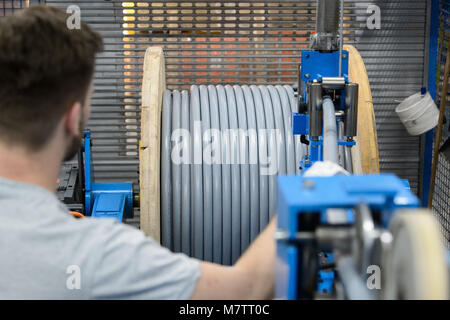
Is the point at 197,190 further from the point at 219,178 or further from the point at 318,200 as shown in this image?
the point at 318,200

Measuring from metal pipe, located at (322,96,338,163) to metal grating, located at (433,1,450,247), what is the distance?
2.94 m

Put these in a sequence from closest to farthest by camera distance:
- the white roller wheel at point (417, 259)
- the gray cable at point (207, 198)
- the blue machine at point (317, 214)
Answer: the white roller wheel at point (417, 259) → the blue machine at point (317, 214) → the gray cable at point (207, 198)

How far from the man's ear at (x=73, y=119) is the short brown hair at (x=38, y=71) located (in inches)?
0.7

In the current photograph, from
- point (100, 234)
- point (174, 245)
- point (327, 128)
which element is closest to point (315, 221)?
point (100, 234)

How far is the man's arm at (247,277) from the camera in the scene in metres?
1.52

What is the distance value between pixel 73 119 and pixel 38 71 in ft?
0.64

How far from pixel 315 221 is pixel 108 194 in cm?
255

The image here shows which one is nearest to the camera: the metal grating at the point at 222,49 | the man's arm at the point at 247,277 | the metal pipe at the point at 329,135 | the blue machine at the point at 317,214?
the blue machine at the point at 317,214

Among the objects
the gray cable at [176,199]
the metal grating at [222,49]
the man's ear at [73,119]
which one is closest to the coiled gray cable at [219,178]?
the gray cable at [176,199]

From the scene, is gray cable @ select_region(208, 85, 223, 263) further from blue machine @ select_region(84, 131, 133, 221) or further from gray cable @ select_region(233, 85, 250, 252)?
blue machine @ select_region(84, 131, 133, 221)

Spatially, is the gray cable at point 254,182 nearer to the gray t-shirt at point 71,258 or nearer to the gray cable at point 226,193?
the gray cable at point 226,193

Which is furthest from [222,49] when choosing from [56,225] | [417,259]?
[417,259]

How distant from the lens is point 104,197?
3545mm

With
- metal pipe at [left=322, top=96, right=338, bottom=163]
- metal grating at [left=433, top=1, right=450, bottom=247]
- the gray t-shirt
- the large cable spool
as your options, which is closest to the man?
the gray t-shirt
